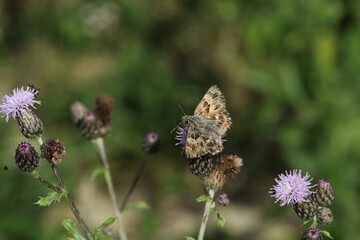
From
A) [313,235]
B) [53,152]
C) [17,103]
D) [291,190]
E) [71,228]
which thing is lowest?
[71,228]

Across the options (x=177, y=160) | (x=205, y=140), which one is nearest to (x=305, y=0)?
(x=177, y=160)

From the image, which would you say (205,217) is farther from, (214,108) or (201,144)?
(214,108)

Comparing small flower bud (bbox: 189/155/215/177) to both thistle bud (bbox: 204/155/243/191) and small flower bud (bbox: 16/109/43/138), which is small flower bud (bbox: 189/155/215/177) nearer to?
thistle bud (bbox: 204/155/243/191)

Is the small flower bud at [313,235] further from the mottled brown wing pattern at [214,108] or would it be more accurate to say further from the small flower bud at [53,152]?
the small flower bud at [53,152]

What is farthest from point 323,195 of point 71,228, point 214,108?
point 71,228

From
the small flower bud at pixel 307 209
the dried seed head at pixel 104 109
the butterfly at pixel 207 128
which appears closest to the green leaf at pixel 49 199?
the butterfly at pixel 207 128
